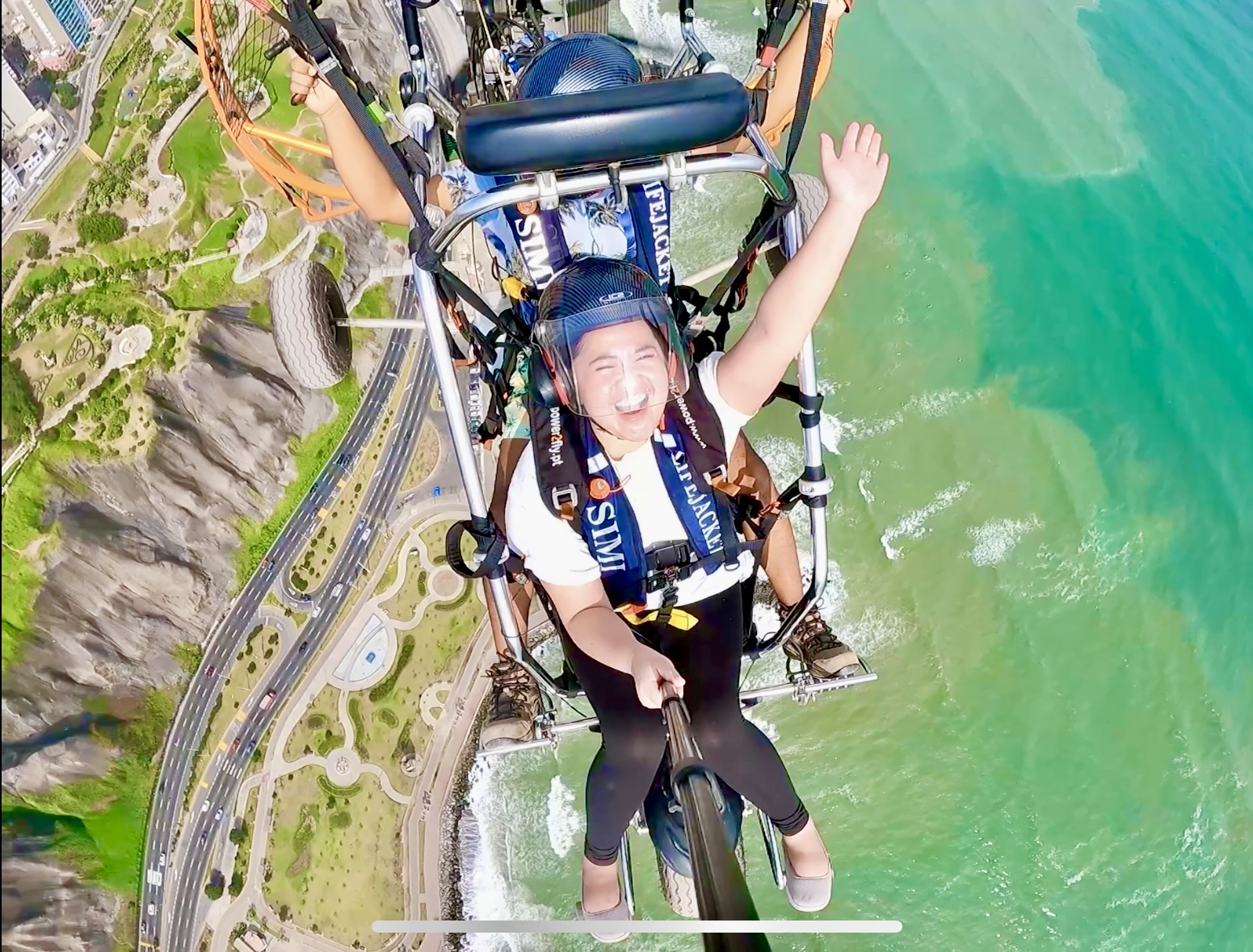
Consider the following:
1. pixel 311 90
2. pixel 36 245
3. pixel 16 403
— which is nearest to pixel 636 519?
pixel 311 90

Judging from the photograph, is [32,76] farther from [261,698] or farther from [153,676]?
[261,698]

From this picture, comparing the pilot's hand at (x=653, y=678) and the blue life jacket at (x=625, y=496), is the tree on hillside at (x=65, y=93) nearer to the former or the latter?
the blue life jacket at (x=625, y=496)

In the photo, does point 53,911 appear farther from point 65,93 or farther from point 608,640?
point 65,93

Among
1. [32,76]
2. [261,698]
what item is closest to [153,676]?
[261,698]

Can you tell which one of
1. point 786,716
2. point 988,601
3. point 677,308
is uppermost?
point 677,308

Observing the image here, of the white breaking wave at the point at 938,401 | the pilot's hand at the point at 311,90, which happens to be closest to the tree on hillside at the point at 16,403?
the pilot's hand at the point at 311,90
